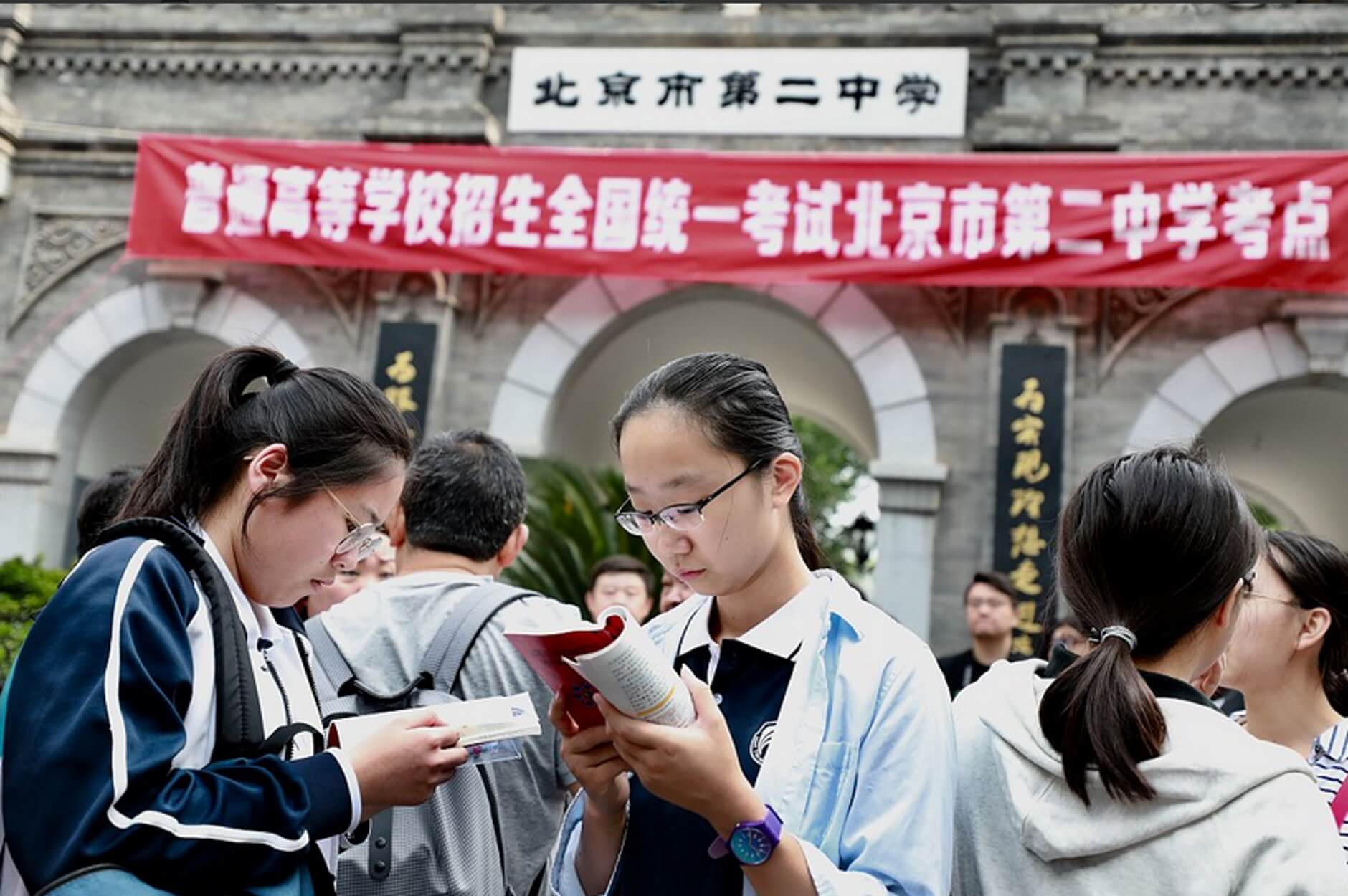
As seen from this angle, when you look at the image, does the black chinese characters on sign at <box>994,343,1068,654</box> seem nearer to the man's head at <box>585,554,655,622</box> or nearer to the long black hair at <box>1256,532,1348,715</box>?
the man's head at <box>585,554,655,622</box>

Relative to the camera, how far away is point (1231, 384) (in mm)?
8695

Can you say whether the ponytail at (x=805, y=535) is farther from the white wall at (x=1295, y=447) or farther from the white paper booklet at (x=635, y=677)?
the white wall at (x=1295, y=447)

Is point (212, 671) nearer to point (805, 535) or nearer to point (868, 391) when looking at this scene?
point (805, 535)

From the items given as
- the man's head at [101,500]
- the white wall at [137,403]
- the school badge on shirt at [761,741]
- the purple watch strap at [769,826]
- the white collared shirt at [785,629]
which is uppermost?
the white wall at [137,403]

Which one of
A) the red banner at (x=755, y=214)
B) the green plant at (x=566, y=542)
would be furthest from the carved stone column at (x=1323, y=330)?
the green plant at (x=566, y=542)

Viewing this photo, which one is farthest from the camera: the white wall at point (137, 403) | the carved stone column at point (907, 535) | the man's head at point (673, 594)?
the white wall at point (137, 403)

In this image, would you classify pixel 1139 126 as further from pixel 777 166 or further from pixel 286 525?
pixel 286 525

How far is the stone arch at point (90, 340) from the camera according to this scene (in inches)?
382

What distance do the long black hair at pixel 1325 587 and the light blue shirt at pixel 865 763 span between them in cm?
139

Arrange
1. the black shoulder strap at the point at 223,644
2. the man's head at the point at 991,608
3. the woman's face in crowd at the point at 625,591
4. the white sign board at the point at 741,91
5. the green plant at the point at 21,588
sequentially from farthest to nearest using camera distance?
the white sign board at the point at 741,91
the green plant at the point at 21,588
the man's head at the point at 991,608
the woman's face in crowd at the point at 625,591
the black shoulder strap at the point at 223,644

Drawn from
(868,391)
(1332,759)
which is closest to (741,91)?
(868,391)

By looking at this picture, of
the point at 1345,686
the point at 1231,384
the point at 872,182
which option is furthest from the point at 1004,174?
the point at 1345,686

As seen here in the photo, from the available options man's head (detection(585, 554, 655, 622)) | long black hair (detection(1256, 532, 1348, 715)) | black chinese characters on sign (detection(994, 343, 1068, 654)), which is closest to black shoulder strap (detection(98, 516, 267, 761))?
long black hair (detection(1256, 532, 1348, 715))

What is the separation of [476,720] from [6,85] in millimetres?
9921
